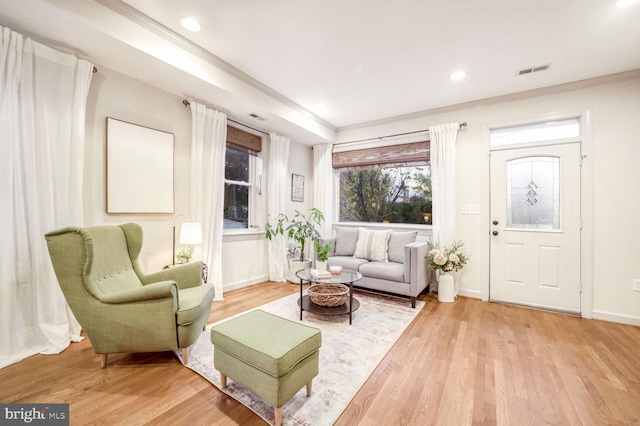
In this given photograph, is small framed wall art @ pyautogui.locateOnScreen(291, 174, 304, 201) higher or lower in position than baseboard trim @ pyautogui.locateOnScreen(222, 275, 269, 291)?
higher

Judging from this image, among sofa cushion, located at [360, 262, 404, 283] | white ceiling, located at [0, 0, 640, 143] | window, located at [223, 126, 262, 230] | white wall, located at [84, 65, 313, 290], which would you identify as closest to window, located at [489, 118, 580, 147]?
white ceiling, located at [0, 0, 640, 143]

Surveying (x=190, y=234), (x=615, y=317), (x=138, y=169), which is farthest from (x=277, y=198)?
(x=615, y=317)

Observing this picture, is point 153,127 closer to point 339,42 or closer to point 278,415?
point 339,42

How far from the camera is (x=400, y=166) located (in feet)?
14.8

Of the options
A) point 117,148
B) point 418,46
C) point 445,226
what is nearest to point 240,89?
point 117,148

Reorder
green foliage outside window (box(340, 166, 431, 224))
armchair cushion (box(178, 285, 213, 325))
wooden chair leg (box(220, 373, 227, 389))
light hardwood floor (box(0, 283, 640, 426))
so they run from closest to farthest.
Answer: light hardwood floor (box(0, 283, 640, 426)) → wooden chair leg (box(220, 373, 227, 389)) → armchair cushion (box(178, 285, 213, 325)) → green foliage outside window (box(340, 166, 431, 224))

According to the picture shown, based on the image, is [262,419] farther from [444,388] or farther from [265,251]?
[265,251]

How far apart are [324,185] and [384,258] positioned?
5.97 feet

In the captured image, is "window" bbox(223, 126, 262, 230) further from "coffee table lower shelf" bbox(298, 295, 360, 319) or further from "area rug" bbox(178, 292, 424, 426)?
"coffee table lower shelf" bbox(298, 295, 360, 319)

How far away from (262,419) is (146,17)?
308cm

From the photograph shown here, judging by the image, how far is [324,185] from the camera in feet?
16.3

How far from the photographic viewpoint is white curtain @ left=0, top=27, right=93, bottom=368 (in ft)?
6.49

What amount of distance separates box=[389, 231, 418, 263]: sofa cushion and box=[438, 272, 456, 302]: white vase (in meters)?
0.58

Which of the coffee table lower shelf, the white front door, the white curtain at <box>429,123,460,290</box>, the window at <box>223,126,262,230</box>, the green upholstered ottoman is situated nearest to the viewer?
the green upholstered ottoman
